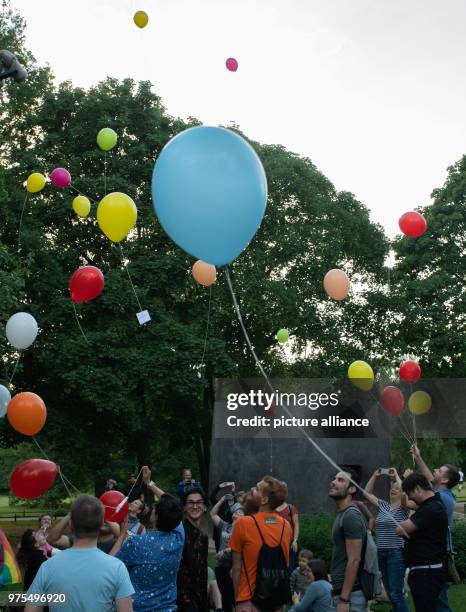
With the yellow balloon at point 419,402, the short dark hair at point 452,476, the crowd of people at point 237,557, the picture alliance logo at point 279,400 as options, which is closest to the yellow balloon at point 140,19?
the crowd of people at point 237,557

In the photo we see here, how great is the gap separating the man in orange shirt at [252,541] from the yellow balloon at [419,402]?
15943mm

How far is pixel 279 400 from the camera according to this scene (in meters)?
22.4

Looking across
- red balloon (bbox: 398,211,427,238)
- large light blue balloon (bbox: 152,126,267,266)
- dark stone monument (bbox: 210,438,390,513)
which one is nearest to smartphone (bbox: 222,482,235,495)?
large light blue balloon (bbox: 152,126,267,266)

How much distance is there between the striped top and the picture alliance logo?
1325cm

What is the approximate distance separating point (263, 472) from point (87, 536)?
18391 mm

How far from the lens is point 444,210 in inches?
1019

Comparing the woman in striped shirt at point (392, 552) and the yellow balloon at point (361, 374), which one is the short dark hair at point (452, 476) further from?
the yellow balloon at point (361, 374)

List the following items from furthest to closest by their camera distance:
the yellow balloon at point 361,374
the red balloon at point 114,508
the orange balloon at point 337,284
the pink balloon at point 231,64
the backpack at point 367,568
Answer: the yellow balloon at point 361,374 < the orange balloon at point 337,284 < the pink balloon at point 231,64 < the red balloon at point 114,508 < the backpack at point 367,568

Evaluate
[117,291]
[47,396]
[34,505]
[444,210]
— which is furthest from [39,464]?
[34,505]

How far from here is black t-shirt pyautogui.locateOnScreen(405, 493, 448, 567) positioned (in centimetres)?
596

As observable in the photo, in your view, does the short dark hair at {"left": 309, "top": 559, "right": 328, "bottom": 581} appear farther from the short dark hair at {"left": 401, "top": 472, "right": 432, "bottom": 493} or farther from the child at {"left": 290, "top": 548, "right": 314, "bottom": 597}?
the short dark hair at {"left": 401, "top": 472, "right": 432, "bottom": 493}

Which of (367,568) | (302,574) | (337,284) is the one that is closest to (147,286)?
(337,284)

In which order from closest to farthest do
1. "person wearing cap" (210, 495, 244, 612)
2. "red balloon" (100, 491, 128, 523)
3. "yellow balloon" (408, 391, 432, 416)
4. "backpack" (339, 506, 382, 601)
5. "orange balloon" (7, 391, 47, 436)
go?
"backpack" (339, 506, 382, 601) < "red balloon" (100, 491, 128, 523) < "person wearing cap" (210, 495, 244, 612) < "orange balloon" (7, 391, 47, 436) < "yellow balloon" (408, 391, 432, 416)

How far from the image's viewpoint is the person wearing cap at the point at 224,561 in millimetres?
7848
